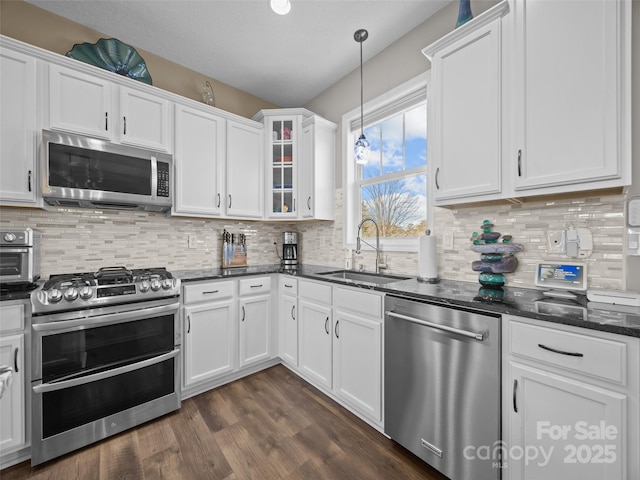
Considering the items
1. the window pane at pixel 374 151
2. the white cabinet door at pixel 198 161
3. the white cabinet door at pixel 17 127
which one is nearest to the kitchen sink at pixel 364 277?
the window pane at pixel 374 151

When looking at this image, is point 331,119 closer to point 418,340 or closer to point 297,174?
point 297,174

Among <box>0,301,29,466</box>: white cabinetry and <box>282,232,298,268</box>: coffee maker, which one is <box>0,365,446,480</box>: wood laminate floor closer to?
<box>0,301,29,466</box>: white cabinetry

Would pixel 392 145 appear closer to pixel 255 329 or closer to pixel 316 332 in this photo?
pixel 316 332

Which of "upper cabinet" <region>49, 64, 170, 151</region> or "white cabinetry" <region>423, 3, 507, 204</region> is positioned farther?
"upper cabinet" <region>49, 64, 170, 151</region>

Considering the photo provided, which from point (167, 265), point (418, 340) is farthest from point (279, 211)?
point (418, 340)

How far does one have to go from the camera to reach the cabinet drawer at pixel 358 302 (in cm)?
182

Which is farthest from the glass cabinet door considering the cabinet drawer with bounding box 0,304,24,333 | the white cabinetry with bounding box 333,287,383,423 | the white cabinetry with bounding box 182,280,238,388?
the cabinet drawer with bounding box 0,304,24,333

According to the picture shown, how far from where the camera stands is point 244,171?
2.89 metres

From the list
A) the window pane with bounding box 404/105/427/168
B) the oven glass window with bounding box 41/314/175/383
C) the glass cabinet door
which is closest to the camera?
the oven glass window with bounding box 41/314/175/383

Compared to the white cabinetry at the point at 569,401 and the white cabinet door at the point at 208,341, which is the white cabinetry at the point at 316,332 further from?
the white cabinetry at the point at 569,401

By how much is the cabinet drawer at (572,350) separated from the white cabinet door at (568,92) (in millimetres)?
713

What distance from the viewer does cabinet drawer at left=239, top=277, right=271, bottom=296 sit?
100 inches

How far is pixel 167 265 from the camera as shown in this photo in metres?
2.65

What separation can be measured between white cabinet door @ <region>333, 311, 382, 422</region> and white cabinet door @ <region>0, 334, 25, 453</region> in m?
1.91
